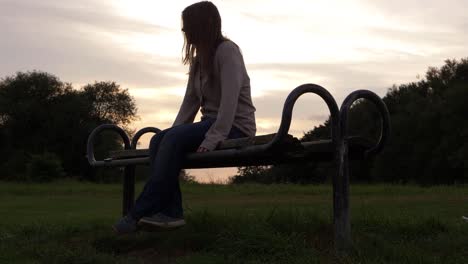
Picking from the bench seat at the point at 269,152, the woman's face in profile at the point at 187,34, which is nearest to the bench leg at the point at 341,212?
the bench seat at the point at 269,152

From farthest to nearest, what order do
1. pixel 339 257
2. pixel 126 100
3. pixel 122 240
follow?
1. pixel 126 100
2. pixel 122 240
3. pixel 339 257

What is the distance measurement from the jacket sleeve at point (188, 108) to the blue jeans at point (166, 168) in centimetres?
86

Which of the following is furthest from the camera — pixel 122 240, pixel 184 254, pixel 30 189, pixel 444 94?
pixel 444 94

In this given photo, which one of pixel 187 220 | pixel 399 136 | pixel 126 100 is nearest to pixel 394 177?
pixel 399 136

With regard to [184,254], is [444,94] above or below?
above

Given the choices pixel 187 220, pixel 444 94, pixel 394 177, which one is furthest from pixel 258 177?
pixel 187 220

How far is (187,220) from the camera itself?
5.25 m

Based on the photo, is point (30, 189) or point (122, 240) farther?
point (30, 189)

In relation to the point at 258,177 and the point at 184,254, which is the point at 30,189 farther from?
the point at 258,177

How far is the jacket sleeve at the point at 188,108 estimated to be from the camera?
5355 millimetres

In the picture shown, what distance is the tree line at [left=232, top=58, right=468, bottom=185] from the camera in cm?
4753

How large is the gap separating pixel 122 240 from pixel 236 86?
1.52 meters

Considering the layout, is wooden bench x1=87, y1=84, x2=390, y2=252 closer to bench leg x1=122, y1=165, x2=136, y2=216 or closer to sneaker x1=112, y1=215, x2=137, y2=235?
sneaker x1=112, y1=215, x2=137, y2=235

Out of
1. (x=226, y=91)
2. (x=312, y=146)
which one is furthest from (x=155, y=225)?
(x=312, y=146)
